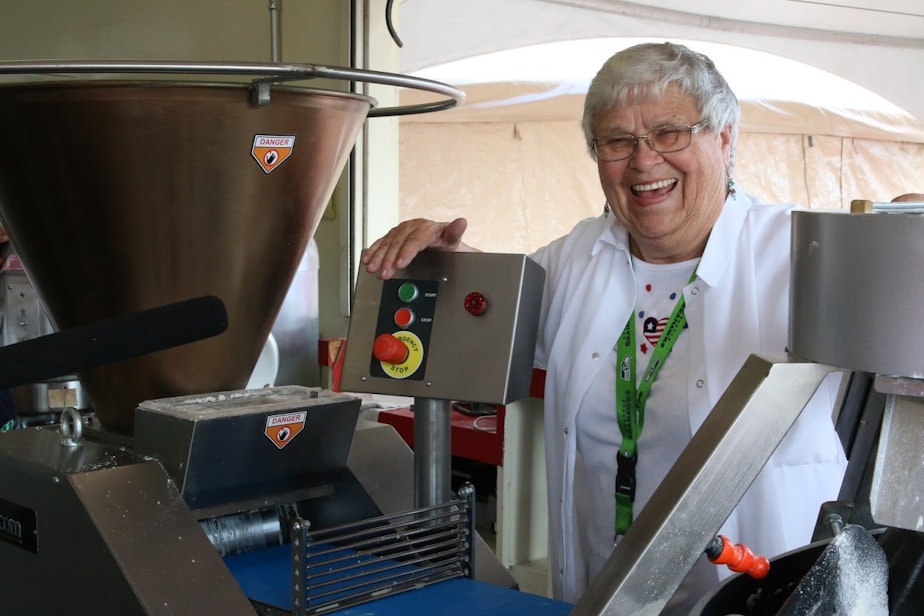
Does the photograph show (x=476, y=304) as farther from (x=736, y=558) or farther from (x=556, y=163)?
(x=556, y=163)

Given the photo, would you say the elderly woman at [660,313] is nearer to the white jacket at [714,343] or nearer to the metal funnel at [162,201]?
the white jacket at [714,343]

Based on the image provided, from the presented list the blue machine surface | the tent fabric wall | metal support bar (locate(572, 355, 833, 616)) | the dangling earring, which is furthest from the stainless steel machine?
the tent fabric wall

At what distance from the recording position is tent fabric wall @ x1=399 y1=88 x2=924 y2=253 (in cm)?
592

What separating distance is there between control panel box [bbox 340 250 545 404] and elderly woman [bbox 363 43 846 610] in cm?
5

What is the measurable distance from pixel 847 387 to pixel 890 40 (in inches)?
221

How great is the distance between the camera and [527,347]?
117 cm

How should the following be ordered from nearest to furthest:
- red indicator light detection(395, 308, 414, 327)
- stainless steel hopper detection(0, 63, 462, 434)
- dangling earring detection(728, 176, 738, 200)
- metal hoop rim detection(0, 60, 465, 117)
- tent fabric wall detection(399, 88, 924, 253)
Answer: metal hoop rim detection(0, 60, 465, 117) → stainless steel hopper detection(0, 63, 462, 434) → red indicator light detection(395, 308, 414, 327) → dangling earring detection(728, 176, 738, 200) → tent fabric wall detection(399, 88, 924, 253)

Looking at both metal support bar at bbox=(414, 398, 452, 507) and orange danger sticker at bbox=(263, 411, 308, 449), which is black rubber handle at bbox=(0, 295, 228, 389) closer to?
orange danger sticker at bbox=(263, 411, 308, 449)

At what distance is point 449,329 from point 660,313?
40 centimetres

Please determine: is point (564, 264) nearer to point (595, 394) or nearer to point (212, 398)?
point (595, 394)

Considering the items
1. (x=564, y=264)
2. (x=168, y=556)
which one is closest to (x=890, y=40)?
(x=564, y=264)

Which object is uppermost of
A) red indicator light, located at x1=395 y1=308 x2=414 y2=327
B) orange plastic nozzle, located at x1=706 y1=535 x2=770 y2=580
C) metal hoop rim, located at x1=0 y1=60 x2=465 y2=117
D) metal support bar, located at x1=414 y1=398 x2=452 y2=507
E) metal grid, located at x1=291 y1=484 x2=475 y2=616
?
metal hoop rim, located at x1=0 y1=60 x2=465 y2=117

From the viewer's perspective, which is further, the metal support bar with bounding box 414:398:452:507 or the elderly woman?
the elderly woman

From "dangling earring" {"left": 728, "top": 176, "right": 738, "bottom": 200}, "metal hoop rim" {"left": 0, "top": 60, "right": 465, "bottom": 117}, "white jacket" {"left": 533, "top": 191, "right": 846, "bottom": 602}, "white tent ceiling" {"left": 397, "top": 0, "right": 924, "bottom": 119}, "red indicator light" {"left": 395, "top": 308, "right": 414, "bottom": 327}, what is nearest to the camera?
"metal hoop rim" {"left": 0, "top": 60, "right": 465, "bottom": 117}
